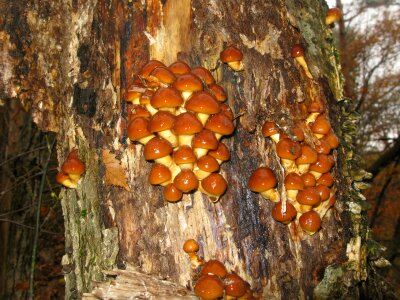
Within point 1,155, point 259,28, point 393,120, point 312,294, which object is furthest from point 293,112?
point 393,120

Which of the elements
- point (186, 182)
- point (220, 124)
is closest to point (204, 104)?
point (220, 124)

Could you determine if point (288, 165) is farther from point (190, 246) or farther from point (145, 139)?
point (145, 139)

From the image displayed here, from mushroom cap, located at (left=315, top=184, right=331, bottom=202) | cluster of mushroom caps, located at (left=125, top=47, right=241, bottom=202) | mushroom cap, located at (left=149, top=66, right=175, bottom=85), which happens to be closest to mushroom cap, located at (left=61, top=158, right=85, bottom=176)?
cluster of mushroom caps, located at (left=125, top=47, right=241, bottom=202)

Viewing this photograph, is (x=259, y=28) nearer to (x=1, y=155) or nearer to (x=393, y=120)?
(x=1, y=155)

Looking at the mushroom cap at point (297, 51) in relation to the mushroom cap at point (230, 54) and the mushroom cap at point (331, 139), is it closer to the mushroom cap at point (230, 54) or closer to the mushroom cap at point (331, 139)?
the mushroom cap at point (230, 54)

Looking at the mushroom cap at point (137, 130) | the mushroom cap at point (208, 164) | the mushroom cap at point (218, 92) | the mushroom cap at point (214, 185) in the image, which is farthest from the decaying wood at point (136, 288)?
the mushroom cap at point (218, 92)
